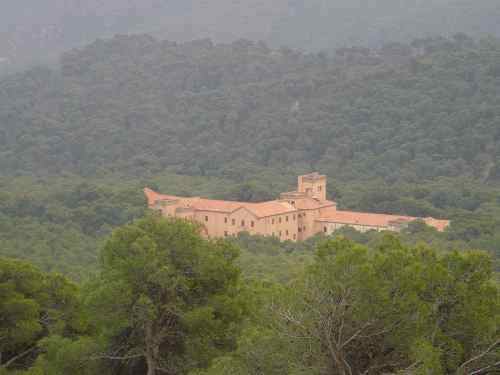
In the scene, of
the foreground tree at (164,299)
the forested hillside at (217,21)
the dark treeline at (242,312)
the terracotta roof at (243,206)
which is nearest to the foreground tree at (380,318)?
the dark treeline at (242,312)

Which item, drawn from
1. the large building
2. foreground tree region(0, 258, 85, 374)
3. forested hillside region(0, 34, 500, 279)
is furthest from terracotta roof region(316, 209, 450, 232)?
foreground tree region(0, 258, 85, 374)

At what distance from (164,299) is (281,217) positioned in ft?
107

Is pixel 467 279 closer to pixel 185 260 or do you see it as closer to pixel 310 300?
pixel 310 300

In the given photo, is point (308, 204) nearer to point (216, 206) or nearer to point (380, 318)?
point (216, 206)

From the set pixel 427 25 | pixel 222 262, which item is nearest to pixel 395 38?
pixel 427 25

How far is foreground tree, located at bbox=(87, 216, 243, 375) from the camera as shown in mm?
17344

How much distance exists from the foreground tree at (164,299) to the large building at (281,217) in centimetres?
3046

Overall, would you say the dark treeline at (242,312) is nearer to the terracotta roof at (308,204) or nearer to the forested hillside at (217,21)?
the terracotta roof at (308,204)

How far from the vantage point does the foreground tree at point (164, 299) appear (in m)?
17.3

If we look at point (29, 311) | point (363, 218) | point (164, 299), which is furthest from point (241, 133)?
point (164, 299)

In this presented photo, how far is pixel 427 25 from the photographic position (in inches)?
4719

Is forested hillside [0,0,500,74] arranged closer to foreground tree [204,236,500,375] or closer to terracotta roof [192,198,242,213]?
terracotta roof [192,198,242,213]

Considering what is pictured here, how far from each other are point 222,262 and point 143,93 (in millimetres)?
80564

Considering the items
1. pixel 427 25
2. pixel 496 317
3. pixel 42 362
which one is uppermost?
pixel 427 25
